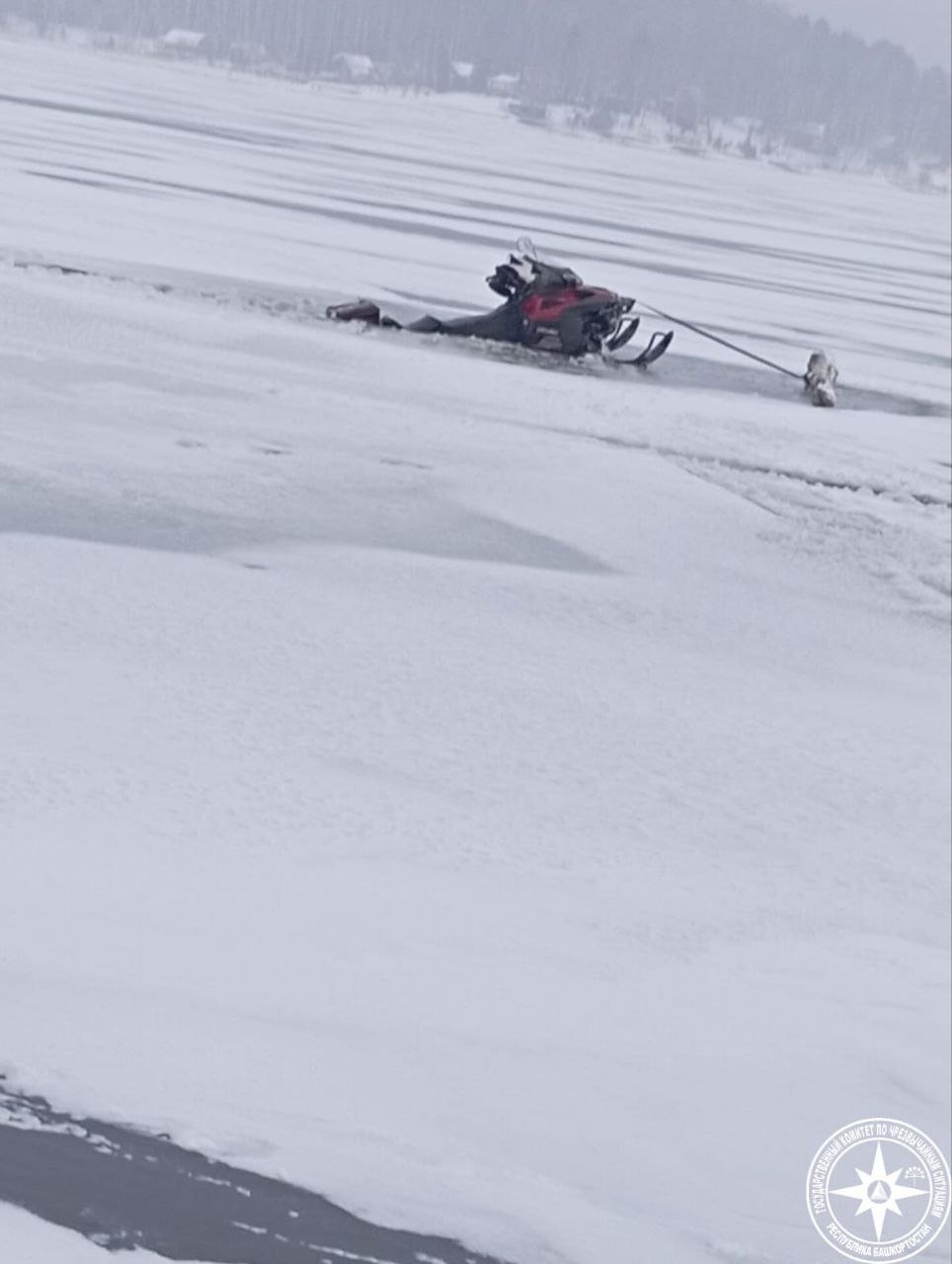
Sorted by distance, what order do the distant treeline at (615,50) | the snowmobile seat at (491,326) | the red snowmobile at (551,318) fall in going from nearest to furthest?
1. the snowmobile seat at (491,326)
2. the red snowmobile at (551,318)
3. the distant treeline at (615,50)

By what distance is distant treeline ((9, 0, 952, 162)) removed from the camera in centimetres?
4019

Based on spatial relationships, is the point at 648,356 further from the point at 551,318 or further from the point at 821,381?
the point at 821,381

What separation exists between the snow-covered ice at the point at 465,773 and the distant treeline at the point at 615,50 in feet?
82.4

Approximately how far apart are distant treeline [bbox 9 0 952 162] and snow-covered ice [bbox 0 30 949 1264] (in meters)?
25.1

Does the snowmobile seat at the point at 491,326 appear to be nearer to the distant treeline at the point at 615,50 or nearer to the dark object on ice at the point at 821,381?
the dark object on ice at the point at 821,381

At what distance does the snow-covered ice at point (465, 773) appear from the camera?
9.39 ft

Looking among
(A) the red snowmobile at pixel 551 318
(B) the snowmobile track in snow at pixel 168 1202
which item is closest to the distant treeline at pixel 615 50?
(A) the red snowmobile at pixel 551 318

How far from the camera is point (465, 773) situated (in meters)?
4.33

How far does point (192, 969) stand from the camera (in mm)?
3100

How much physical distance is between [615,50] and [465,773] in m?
74.5

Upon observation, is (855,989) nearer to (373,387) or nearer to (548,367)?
(373,387)

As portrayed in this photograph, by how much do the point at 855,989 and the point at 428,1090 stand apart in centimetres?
117

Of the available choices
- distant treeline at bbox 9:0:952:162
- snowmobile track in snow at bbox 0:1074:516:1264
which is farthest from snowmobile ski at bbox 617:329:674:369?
distant treeline at bbox 9:0:952:162

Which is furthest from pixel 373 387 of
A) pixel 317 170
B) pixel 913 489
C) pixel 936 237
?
pixel 936 237
